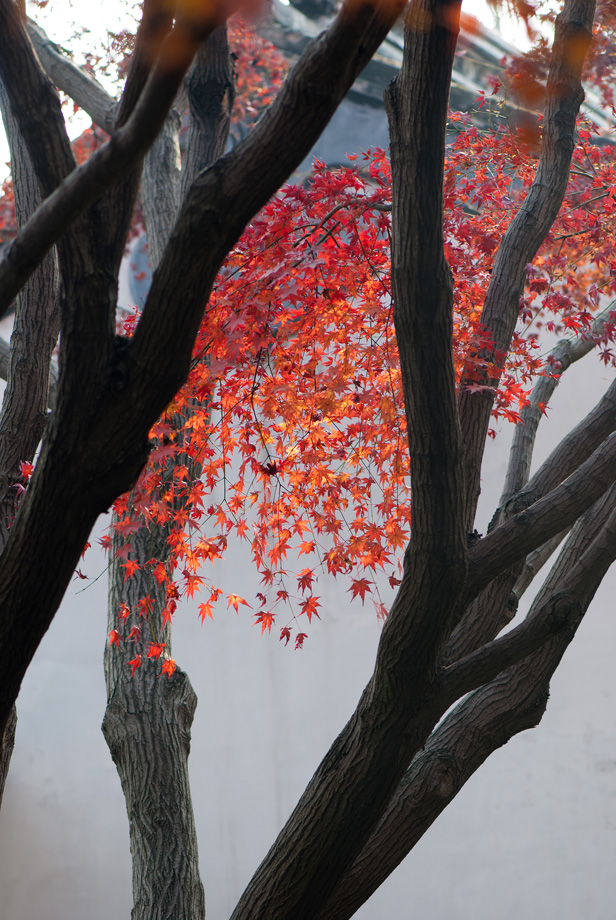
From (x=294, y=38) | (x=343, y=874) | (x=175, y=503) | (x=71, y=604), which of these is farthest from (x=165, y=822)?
(x=294, y=38)

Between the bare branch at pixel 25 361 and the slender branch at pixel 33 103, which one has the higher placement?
the bare branch at pixel 25 361

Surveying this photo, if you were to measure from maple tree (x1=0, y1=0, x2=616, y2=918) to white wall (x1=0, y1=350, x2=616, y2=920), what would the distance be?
79.0 inches

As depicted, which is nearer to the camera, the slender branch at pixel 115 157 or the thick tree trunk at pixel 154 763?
the slender branch at pixel 115 157

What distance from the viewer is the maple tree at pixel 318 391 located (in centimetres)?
132

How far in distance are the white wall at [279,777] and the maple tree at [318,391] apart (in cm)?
201

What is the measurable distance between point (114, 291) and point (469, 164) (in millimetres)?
1852

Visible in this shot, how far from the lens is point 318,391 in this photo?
7.23ft

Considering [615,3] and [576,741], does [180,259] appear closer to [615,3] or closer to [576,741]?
[615,3]

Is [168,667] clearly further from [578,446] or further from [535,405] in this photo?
[535,405]

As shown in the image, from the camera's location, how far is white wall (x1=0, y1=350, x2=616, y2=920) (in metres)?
4.27

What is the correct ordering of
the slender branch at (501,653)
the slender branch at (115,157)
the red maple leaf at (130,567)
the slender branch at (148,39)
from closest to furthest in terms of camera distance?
the slender branch at (115,157), the slender branch at (148,39), the slender branch at (501,653), the red maple leaf at (130,567)

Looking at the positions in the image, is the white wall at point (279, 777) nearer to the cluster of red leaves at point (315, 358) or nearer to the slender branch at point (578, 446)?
the cluster of red leaves at point (315, 358)

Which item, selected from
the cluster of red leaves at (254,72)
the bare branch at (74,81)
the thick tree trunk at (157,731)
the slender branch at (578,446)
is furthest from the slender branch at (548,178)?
the cluster of red leaves at (254,72)

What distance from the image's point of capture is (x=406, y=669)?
1.70 meters
